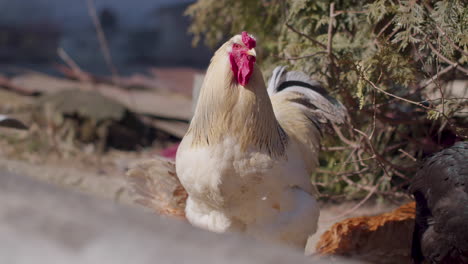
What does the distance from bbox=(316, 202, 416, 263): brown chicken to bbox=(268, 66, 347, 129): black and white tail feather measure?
2.49 feet

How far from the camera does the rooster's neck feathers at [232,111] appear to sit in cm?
267

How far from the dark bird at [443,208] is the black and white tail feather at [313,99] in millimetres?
674

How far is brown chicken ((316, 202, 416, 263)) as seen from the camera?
3.27m

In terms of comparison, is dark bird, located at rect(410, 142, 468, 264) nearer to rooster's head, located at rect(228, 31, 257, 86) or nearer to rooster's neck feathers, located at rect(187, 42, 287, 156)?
rooster's neck feathers, located at rect(187, 42, 287, 156)

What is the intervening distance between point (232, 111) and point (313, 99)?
2.75ft

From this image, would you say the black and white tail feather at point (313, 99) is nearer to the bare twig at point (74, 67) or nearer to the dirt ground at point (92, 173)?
the dirt ground at point (92, 173)

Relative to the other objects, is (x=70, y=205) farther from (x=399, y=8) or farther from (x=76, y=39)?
(x=76, y=39)

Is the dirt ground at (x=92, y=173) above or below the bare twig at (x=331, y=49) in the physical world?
below

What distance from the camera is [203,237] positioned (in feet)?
2.65

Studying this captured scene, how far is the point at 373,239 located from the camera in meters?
3.33

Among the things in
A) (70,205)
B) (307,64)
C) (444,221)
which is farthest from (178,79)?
(70,205)

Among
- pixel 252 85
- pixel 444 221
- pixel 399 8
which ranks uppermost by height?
pixel 399 8

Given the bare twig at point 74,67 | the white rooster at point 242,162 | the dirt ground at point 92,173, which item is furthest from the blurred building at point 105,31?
the white rooster at point 242,162

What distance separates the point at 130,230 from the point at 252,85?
Answer: 6.41 feet
